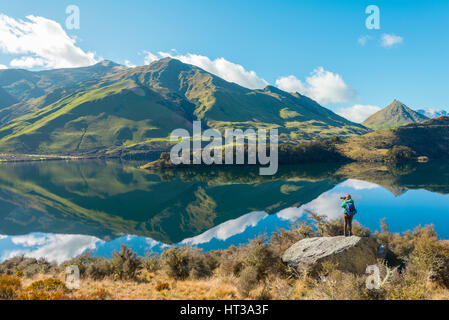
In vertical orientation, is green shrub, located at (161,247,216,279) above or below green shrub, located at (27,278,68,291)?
below

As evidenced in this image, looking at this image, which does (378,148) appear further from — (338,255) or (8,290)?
(8,290)

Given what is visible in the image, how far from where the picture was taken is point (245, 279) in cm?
1192

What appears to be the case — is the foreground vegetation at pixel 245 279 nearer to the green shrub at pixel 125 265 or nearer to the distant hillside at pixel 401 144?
the green shrub at pixel 125 265

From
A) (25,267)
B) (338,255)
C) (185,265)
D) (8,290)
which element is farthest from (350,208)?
(25,267)

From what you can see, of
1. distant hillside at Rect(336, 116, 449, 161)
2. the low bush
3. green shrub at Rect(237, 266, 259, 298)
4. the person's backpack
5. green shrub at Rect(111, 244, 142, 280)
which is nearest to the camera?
green shrub at Rect(237, 266, 259, 298)

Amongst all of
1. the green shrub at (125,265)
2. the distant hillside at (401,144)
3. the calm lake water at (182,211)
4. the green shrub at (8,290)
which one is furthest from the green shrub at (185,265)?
the distant hillside at (401,144)

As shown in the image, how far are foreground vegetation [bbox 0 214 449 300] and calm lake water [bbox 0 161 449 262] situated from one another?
4.96 meters

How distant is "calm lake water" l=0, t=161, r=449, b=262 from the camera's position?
34.0 meters

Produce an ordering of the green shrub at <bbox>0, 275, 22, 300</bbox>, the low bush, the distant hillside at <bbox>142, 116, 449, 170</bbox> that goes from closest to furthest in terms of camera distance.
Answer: the green shrub at <bbox>0, 275, 22, 300</bbox>, the low bush, the distant hillside at <bbox>142, 116, 449, 170</bbox>

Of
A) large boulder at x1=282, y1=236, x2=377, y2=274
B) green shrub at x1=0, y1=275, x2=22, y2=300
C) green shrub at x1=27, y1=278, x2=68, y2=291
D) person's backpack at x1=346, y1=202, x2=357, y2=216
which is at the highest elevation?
person's backpack at x1=346, y1=202, x2=357, y2=216

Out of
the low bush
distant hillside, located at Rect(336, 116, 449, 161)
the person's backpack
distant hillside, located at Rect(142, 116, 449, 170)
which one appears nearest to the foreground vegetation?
the low bush

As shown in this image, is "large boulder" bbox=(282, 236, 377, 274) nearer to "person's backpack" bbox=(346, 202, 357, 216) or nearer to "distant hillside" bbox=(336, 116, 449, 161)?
"person's backpack" bbox=(346, 202, 357, 216)

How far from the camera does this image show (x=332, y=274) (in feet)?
39.1
